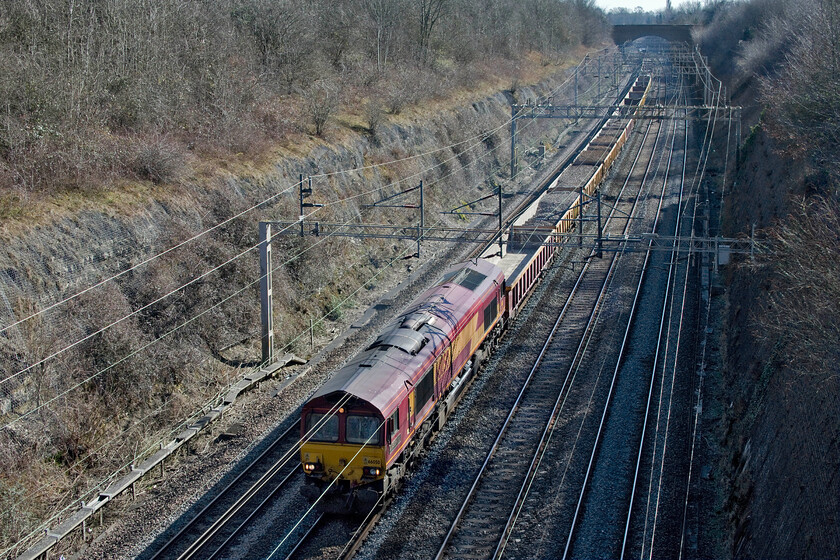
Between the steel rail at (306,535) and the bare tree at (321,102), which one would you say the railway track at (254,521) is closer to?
the steel rail at (306,535)

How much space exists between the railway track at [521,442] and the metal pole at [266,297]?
7.31 meters

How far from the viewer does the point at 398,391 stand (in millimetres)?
14266

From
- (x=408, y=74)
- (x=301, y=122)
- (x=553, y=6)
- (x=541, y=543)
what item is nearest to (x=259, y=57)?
(x=301, y=122)

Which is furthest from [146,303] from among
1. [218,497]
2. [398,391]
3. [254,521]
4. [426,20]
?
[426,20]

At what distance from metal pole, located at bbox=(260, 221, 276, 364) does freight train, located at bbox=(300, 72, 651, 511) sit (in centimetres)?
464

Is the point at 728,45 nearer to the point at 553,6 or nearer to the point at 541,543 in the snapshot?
the point at 553,6

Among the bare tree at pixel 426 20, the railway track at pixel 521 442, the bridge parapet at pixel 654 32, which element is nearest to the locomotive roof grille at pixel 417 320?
the railway track at pixel 521 442

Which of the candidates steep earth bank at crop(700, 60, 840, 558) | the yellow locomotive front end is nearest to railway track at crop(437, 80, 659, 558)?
the yellow locomotive front end

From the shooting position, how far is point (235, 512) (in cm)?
1458

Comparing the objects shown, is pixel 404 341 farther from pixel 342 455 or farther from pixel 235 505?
pixel 235 505

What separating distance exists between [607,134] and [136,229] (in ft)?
141

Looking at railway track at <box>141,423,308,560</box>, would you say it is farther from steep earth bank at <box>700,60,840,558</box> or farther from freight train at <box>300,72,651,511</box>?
steep earth bank at <box>700,60,840,558</box>

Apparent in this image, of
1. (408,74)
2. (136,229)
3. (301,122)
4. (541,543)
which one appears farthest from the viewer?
(408,74)

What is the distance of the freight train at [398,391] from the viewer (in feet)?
45.4
